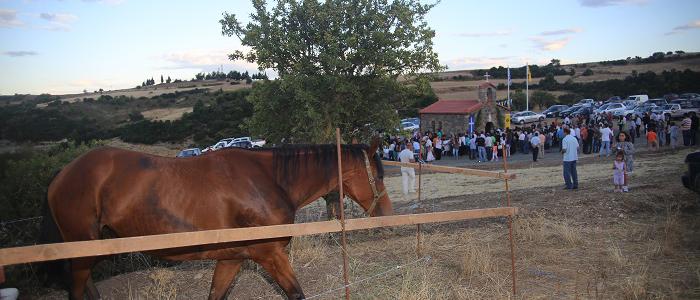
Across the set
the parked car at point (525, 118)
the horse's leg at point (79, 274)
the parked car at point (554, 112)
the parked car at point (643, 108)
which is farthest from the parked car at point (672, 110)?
the horse's leg at point (79, 274)

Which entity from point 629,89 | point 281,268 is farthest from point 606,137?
point 629,89

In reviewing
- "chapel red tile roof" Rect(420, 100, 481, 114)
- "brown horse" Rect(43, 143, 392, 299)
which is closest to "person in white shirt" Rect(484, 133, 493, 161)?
"chapel red tile roof" Rect(420, 100, 481, 114)

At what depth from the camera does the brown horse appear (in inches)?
190

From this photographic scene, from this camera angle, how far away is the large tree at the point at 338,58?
12.3 metres

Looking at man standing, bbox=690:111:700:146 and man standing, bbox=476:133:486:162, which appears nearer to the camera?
man standing, bbox=690:111:700:146

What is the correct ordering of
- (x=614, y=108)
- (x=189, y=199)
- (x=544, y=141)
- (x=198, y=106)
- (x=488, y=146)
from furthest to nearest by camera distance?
(x=198, y=106) < (x=614, y=108) < (x=544, y=141) < (x=488, y=146) < (x=189, y=199)

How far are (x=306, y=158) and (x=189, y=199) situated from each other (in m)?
1.30

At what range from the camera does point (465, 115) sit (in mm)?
43188

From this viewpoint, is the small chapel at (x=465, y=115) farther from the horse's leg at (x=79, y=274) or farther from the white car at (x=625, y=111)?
the horse's leg at (x=79, y=274)

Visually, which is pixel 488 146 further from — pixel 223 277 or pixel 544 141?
pixel 223 277

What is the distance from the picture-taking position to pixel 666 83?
7462cm

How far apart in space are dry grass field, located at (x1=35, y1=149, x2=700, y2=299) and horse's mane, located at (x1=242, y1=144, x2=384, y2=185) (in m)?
1.31

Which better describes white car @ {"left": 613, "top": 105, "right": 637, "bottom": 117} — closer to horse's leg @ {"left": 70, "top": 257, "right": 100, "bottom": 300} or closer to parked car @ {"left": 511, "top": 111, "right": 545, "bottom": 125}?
parked car @ {"left": 511, "top": 111, "right": 545, "bottom": 125}

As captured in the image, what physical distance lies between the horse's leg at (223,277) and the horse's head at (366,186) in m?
1.48
